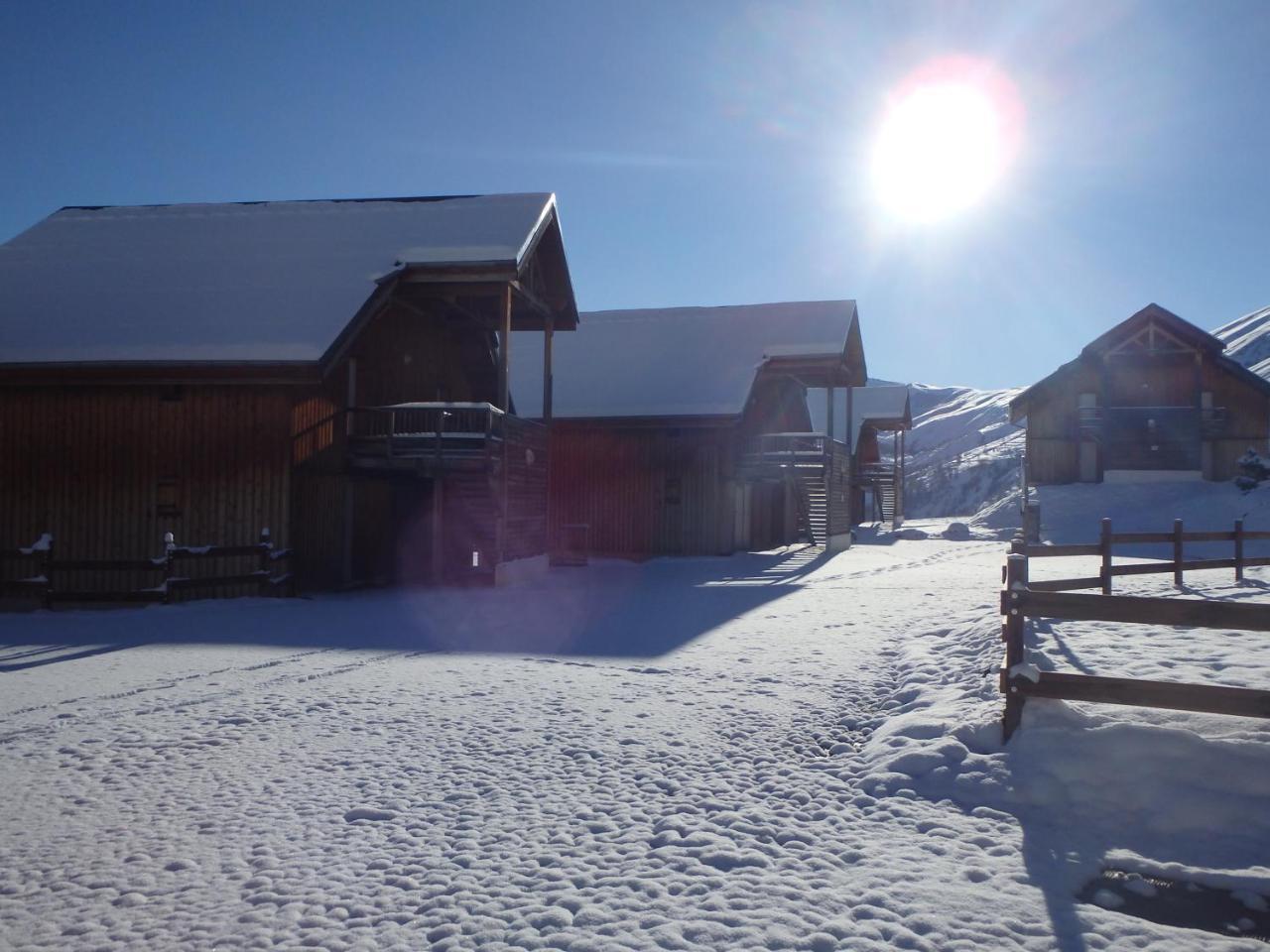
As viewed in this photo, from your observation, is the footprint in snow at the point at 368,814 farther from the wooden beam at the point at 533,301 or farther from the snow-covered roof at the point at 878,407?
the snow-covered roof at the point at 878,407

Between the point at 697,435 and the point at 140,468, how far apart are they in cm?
1376

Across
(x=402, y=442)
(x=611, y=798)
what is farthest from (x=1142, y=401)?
(x=611, y=798)

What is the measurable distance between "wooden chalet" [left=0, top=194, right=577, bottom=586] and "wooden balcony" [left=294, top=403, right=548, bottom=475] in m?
0.04

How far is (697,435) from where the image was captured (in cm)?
2495

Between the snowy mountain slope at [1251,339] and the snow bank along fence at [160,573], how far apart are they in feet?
328

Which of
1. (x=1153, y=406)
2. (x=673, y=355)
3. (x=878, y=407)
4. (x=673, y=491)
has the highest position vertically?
(x=878, y=407)

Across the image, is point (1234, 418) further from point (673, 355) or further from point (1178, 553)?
point (1178, 553)

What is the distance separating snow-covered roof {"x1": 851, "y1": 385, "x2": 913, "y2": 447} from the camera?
4597cm

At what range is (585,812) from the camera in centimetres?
509

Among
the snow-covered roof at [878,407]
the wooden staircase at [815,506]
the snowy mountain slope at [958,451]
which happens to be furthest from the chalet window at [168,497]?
the snowy mountain slope at [958,451]

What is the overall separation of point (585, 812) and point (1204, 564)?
13.4 m

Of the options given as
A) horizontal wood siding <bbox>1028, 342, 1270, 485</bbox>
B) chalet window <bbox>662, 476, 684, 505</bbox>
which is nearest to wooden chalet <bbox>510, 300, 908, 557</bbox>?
chalet window <bbox>662, 476, 684, 505</bbox>

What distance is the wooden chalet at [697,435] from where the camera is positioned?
24.9m

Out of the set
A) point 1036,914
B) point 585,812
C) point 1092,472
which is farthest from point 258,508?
→ point 1092,472
